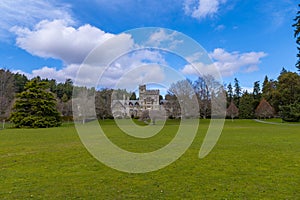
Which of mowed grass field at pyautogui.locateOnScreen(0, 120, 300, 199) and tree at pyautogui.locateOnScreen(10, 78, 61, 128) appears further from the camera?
tree at pyautogui.locateOnScreen(10, 78, 61, 128)

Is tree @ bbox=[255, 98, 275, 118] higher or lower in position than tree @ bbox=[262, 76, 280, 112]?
lower

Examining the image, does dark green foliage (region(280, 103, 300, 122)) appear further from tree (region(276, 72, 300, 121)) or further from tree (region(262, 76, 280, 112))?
tree (region(262, 76, 280, 112))

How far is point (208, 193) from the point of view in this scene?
227 inches

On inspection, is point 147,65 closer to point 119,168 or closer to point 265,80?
point 119,168

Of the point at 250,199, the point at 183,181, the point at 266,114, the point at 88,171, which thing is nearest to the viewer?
the point at 250,199

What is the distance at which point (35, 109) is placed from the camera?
39.9 metres

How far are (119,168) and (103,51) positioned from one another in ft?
15.1

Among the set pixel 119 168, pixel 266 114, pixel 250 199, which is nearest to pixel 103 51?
pixel 119 168

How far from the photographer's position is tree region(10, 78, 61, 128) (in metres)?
38.6

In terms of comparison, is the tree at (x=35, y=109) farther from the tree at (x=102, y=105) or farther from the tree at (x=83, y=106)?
the tree at (x=102, y=105)

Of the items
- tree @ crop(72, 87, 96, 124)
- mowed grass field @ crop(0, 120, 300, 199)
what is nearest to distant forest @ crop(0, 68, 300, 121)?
tree @ crop(72, 87, 96, 124)

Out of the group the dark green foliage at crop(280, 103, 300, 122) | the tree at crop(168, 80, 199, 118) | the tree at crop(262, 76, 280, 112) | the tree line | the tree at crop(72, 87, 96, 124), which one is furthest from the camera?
the tree at crop(262, 76, 280, 112)

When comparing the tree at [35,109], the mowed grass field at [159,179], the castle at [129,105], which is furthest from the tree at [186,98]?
A: the mowed grass field at [159,179]

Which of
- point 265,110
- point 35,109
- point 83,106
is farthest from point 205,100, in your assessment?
point 35,109
